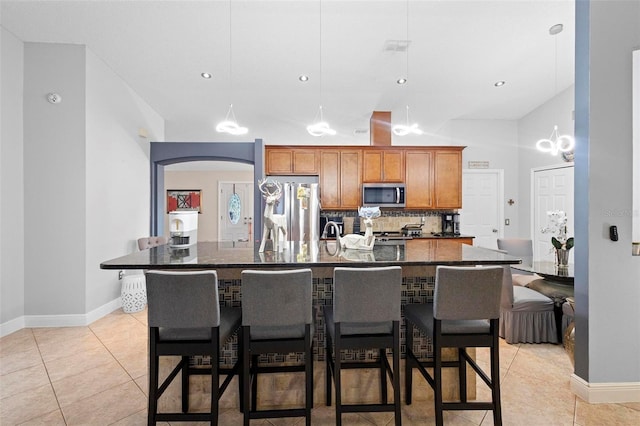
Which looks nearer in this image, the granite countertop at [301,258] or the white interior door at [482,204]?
the granite countertop at [301,258]

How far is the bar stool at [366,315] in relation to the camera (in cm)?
164

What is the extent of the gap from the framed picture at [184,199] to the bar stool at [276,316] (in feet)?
24.7

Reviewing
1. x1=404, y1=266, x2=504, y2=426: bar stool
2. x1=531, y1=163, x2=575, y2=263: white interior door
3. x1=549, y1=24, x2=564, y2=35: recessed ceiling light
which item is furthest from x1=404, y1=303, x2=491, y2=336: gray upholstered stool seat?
x1=531, y1=163, x2=575, y2=263: white interior door

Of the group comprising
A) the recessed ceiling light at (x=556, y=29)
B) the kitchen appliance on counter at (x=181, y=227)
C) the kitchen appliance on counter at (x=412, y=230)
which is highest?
the recessed ceiling light at (x=556, y=29)

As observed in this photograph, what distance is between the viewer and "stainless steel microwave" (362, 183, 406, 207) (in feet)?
17.7

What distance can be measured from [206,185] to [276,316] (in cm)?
768

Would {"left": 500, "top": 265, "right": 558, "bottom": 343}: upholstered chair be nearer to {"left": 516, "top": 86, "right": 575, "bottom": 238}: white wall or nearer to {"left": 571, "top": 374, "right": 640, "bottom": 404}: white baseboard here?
{"left": 571, "top": 374, "right": 640, "bottom": 404}: white baseboard

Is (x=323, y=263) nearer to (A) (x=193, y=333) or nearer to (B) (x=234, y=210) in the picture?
(A) (x=193, y=333)

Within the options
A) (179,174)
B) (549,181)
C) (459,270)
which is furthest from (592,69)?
(179,174)

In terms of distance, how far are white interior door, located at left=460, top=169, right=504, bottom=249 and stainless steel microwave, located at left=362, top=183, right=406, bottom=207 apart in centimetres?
152

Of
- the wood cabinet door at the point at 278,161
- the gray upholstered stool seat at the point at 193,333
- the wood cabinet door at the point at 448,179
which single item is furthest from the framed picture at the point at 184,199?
the gray upholstered stool seat at the point at 193,333

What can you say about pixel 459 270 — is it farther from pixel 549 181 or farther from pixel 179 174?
pixel 179 174

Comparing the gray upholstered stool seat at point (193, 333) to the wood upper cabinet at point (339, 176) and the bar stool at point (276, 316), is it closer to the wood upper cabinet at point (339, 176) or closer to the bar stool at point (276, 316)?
the bar stool at point (276, 316)

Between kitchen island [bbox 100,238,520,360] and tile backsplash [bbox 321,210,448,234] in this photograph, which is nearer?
kitchen island [bbox 100,238,520,360]
